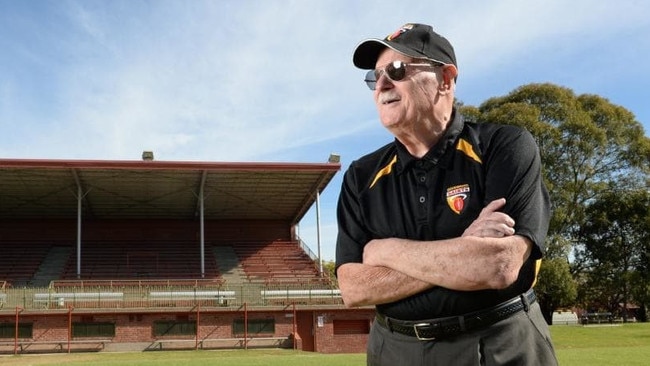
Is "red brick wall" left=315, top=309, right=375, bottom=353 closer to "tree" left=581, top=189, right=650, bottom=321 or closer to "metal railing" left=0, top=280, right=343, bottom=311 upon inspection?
"metal railing" left=0, top=280, right=343, bottom=311

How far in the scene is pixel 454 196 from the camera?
2453 mm

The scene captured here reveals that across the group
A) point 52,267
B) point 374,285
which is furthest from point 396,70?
point 52,267

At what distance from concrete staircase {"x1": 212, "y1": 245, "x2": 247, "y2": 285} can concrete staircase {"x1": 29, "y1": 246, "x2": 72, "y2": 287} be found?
8465 millimetres

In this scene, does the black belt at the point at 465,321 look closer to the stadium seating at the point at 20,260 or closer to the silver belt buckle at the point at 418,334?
the silver belt buckle at the point at 418,334

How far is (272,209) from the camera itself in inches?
1619

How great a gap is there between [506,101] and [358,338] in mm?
21967

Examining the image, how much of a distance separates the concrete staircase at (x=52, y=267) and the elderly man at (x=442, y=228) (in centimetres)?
3505

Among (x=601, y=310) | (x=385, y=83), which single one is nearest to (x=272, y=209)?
(x=385, y=83)

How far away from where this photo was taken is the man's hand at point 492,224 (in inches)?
90.9

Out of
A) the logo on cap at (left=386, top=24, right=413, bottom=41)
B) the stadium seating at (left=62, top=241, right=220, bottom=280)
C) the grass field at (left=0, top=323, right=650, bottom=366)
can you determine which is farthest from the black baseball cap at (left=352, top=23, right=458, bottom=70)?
the stadium seating at (left=62, top=241, right=220, bottom=280)

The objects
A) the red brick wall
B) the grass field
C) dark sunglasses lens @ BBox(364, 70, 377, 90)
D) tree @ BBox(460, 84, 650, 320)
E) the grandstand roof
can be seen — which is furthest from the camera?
tree @ BBox(460, 84, 650, 320)

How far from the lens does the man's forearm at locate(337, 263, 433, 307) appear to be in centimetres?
246

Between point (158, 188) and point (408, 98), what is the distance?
1340 inches

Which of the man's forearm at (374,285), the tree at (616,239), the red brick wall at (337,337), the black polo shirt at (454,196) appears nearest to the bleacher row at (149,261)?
the red brick wall at (337,337)
